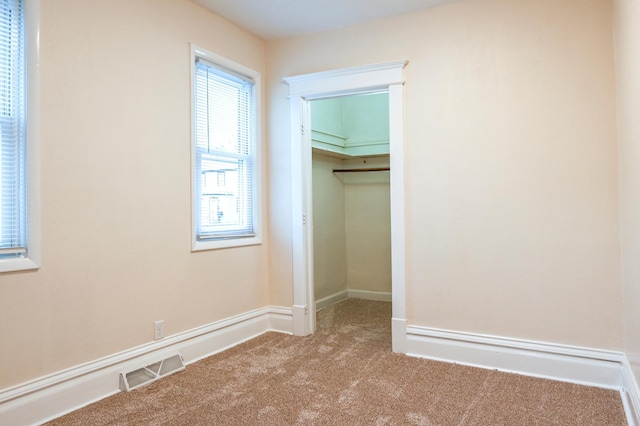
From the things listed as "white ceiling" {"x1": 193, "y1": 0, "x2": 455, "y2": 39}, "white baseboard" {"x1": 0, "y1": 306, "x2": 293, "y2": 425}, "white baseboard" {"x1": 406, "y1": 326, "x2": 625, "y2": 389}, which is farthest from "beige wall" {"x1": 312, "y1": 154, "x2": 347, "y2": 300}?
"white baseboard" {"x1": 406, "y1": 326, "x2": 625, "y2": 389}

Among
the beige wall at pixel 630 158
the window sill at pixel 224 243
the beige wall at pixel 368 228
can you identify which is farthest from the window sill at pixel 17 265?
the beige wall at pixel 368 228

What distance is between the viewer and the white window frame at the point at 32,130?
2.12 metres

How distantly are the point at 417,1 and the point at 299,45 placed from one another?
1.11 metres

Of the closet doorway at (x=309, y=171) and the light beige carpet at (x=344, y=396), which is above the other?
the closet doorway at (x=309, y=171)

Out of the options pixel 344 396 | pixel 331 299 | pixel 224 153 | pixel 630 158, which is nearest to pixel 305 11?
pixel 224 153

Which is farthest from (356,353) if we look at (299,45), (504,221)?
(299,45)

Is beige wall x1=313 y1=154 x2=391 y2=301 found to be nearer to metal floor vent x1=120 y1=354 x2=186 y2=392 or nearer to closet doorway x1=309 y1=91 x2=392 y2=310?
closet doorway x1=309 y1=91 x2=392 y2=310

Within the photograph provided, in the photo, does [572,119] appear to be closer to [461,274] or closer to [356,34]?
[461,274]

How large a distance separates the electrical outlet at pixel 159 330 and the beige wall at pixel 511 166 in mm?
1803

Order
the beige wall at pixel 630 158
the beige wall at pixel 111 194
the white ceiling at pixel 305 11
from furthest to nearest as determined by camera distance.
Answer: the white ceiling at pixel 305 11, the beige wall at pixel 111 194, the beige wall at pixel 630 158

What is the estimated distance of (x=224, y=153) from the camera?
3.36m

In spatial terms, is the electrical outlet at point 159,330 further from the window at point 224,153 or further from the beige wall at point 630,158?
the beige wall at point 630,158

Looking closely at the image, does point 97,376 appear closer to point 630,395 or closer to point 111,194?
point 111,194

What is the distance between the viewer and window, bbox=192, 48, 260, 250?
3146mm
